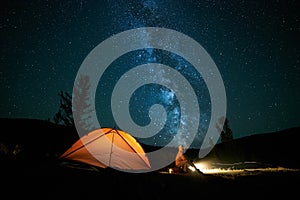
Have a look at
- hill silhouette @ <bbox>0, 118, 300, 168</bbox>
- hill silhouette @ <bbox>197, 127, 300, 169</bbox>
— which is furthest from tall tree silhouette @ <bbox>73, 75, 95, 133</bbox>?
hill silhouette @ <bbox>197, 127, 300, 169</bbox>

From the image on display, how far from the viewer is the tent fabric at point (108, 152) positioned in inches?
309

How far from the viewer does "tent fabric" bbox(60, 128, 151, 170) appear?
25.7 ft

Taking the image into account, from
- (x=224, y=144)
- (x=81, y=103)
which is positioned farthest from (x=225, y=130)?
(x=81, y=103)

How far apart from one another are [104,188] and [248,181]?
14.1ft

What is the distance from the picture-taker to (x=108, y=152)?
8.09 m

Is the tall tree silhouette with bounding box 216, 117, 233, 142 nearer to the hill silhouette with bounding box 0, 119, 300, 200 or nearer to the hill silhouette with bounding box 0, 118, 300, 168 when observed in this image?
the hill silhouette with bounding box 0, 118, 300, 168

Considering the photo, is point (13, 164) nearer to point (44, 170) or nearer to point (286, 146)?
point (44, 170)

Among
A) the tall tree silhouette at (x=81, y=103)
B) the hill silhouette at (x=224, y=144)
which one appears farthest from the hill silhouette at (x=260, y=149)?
the tall tree silhouette at (x=81, y=103)

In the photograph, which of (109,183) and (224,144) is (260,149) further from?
(109,183)

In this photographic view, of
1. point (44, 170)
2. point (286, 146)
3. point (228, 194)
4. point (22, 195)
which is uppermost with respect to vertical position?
point (286, 146)

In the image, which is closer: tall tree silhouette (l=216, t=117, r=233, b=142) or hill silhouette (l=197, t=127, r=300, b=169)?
hill silhouette (l=197, t=127, r=300, b=169)

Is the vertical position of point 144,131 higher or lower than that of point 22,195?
higher

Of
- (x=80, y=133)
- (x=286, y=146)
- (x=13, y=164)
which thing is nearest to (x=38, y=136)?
(x=80, y=133)

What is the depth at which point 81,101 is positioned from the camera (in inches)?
1324
